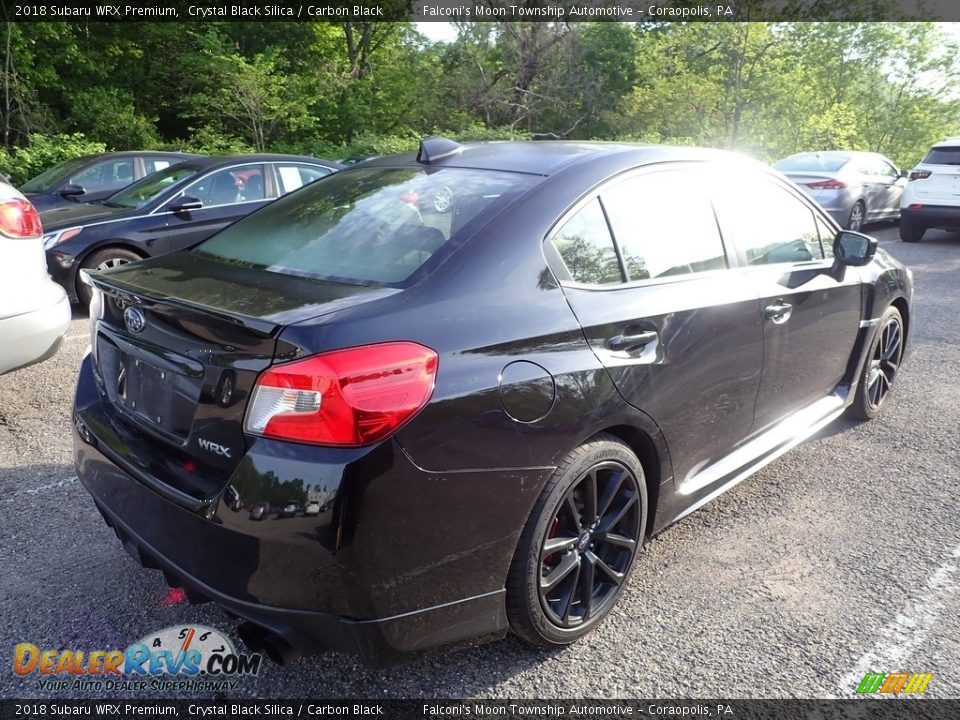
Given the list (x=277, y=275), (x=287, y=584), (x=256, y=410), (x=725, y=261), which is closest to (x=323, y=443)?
(x=256, y=410)

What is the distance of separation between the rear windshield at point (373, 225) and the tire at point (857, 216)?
11.3 m

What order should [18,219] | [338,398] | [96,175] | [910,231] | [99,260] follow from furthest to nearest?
1. [910,231]
2. [96,175]
3. [99,260]
4. [18,219]
5. [338,398]

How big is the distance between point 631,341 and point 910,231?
12167 millimetres

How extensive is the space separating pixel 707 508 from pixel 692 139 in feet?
71.4

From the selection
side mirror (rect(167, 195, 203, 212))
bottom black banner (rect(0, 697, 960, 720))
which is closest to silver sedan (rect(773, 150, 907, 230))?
side mirror (rect(167, 195, 203, 212))

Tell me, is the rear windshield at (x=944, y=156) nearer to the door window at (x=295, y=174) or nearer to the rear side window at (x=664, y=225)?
the door window at (x=295, y=174)

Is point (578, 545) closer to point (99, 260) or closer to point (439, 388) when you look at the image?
point (439, 388)

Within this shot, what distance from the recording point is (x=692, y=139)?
2308 centimetres

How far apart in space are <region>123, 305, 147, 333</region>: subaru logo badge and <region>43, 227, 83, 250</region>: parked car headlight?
5174 mm

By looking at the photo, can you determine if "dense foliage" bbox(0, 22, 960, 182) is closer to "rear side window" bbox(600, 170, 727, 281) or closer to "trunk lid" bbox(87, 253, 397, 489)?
"trunk lid" bbox(87, 253, 397, 489)

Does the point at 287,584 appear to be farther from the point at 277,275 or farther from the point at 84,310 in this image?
the point at 84,310

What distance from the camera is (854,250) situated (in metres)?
3.58

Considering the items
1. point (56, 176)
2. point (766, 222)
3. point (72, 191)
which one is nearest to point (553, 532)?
point (766, 222)

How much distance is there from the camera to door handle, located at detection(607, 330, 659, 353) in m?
2.38
